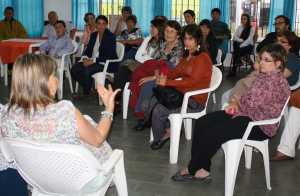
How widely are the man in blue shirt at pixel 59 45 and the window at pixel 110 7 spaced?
2.90 metres

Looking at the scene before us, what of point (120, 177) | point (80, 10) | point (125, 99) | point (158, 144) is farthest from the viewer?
point (80, 10)

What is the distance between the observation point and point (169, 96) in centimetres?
386

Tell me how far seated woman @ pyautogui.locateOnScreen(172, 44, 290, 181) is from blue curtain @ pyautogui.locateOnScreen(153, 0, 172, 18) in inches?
233

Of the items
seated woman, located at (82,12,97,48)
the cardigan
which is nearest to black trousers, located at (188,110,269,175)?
the cardigan

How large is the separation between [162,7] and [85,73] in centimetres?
353

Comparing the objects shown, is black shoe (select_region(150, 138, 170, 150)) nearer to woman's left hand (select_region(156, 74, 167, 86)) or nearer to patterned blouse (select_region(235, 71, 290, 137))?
woman's left hand (select_region(156, 74, 167, 86))

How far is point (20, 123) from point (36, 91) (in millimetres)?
178

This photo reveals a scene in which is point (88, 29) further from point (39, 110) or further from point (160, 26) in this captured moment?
point (39, 110)

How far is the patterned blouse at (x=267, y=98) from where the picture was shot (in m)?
3.09

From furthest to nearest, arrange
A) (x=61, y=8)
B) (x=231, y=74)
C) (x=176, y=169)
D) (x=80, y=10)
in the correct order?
(x=61, y=8) → (x=80, y=10) → (x=231, y=74) → (x=176, y=169)

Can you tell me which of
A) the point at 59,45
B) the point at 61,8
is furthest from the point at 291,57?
the point at 61,8

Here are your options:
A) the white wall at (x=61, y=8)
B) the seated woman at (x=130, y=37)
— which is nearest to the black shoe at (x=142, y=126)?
the seated woman at (x=130, y=37)

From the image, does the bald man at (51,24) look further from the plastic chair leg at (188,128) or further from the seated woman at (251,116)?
the seated woman at (251,116)

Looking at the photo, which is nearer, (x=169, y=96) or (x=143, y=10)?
(x=169, y=96)
